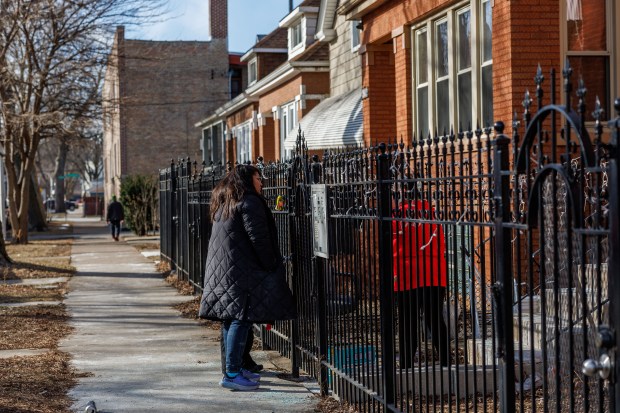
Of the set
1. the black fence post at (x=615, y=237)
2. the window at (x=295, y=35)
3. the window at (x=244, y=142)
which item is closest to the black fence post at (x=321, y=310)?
the black fence post at (x=615, y=237)

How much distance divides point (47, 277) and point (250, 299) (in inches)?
488

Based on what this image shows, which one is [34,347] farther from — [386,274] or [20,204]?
[20,204]

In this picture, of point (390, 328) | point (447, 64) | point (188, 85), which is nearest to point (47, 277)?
point (447, 64)

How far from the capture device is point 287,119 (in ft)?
95.0

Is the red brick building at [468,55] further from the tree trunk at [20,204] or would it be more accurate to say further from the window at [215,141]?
the window at [215,141]

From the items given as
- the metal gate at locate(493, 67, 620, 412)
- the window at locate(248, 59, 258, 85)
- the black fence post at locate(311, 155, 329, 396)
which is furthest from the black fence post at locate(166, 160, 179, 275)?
the window at locate(248, 59, 258, 85)

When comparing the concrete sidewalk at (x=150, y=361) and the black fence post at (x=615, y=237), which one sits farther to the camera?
the concrete sidewalk at (x=150, y=361)

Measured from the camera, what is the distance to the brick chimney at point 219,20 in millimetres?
53906

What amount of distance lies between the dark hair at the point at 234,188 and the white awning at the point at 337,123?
9.07m

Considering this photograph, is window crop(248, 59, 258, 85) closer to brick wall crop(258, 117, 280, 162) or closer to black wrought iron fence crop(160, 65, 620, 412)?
brick wall crop(258, 117, 280, 162)

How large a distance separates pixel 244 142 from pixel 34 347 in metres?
26.3

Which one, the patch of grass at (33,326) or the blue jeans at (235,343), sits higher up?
the blue jeans at (235,343)

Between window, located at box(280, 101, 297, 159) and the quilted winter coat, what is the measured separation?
1879 centimetres

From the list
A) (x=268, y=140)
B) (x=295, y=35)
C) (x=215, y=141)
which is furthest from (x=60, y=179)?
(x=295, y=35)
